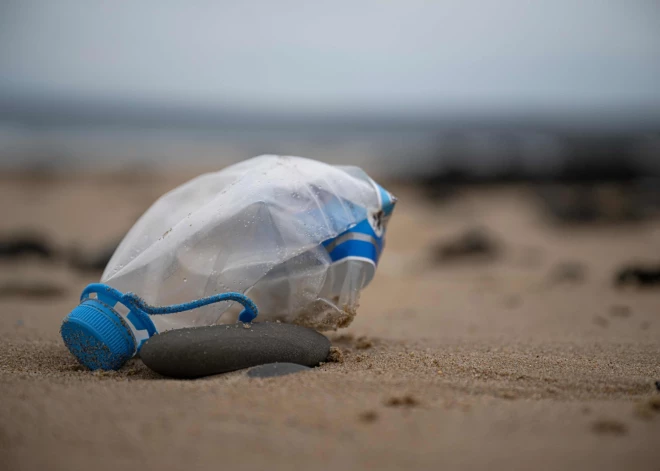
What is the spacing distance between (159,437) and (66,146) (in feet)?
78.9

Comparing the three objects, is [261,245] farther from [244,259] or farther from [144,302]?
[144,302]

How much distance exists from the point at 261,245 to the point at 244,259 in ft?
0.30

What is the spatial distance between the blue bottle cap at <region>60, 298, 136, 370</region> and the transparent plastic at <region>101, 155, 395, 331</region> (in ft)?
0.60

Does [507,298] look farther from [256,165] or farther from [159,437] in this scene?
[159,437]

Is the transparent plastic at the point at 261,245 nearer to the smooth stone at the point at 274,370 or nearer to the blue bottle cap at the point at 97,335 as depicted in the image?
the blue bottle cap at the point at 97,335

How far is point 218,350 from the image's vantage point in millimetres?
2195

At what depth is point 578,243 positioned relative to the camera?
7855mm

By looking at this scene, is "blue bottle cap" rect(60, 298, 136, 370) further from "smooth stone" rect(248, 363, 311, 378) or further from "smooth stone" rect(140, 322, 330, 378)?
"smooth stone" rect(248, 363, 311, 378)

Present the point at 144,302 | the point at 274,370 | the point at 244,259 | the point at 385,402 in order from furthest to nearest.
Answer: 1. the point at 244,259
2. the point at 144,302
3. the point at 274,370
4. the point at 385,402

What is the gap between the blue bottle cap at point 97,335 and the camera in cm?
227

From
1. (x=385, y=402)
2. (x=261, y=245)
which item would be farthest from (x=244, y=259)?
(x=385, y=402)

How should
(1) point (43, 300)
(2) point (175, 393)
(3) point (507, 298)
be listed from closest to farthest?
(2) point (175, 393) < (1) point (43, 300) < (3) point (507, 298)

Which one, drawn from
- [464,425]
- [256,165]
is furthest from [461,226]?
[464,425]

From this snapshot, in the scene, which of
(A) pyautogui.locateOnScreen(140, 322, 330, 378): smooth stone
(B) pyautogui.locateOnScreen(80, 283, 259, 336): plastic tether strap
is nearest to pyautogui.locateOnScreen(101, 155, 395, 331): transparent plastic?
(B) pyautogui.locateOnScreen(80, 283, 259, 336): plastic tether strap
